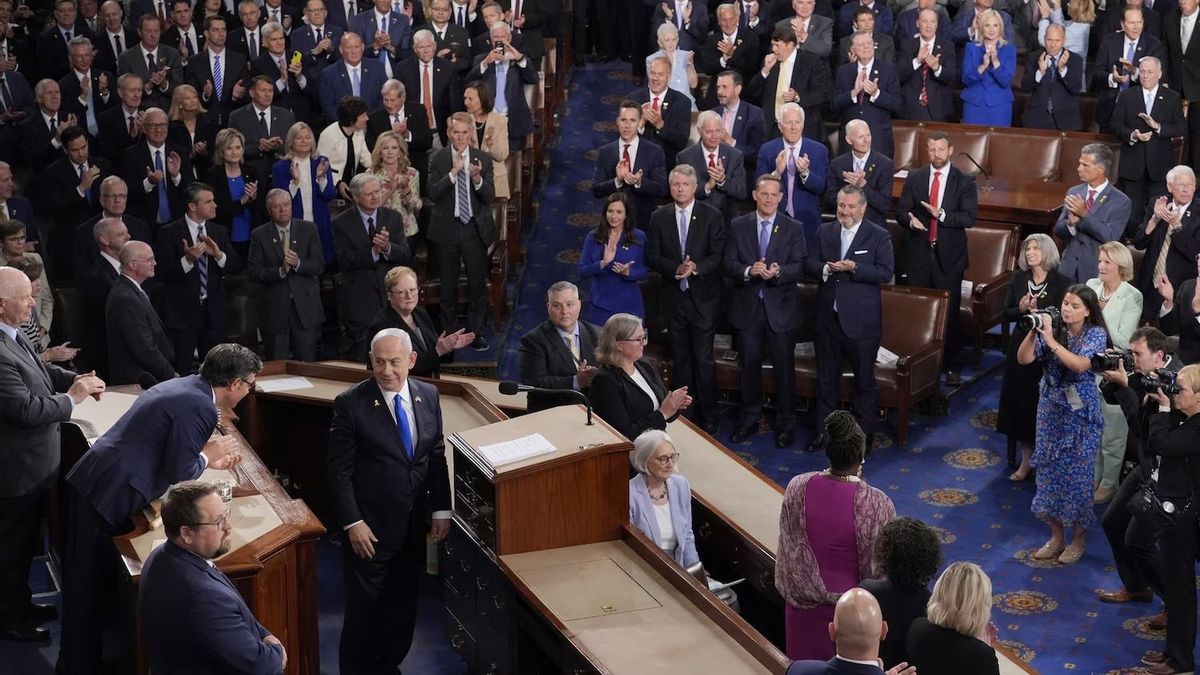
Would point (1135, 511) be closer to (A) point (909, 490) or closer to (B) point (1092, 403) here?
(B) point (1092, 403)

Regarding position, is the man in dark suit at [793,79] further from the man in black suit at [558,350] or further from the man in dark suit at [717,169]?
the man in black suit at [558,350]

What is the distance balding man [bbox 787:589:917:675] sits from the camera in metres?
4.12

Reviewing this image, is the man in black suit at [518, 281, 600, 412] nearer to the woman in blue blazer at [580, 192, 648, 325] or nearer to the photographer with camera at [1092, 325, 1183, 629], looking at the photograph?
the woman in blue blazer at [580, 192, 648, 325]

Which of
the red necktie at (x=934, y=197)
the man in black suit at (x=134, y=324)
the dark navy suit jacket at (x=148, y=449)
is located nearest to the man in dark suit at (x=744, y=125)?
the red necktie at (x=934, y=197)

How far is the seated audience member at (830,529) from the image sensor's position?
5.14 m

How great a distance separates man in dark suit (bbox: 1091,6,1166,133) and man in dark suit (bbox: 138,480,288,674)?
7977mm

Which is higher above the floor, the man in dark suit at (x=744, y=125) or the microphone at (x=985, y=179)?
the man in dark suit at (x=744, y=125)

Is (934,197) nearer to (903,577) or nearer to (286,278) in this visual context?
(286,278)

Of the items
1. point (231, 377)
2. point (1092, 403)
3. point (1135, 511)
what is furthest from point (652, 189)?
point (231, 377)

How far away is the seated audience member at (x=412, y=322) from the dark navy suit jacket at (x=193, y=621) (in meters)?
2.49

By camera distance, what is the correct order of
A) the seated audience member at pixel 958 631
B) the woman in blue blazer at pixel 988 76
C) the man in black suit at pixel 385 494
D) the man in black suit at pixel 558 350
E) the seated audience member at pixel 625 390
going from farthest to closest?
the woman in blue blazer at pixel 988 76 → the man in black suit at pixel 558 350 → the seated audience member at pixel 625 390 → the man in black suit at pixel 385 494 → the seated audience member at pixel 958 631

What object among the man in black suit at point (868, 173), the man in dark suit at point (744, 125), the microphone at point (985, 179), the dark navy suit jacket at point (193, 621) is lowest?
the dark navy suit jacket at point (193, 621)

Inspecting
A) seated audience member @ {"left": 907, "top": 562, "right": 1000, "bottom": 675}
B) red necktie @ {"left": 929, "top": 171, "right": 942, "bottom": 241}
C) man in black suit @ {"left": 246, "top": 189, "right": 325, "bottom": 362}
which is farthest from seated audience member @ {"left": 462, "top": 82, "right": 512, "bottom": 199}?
seated audience member @ {"left": 907, "top": 562, "right": 1000, "bottom": 675}

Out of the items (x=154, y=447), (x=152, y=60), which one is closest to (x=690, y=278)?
(x=154, y=447)
